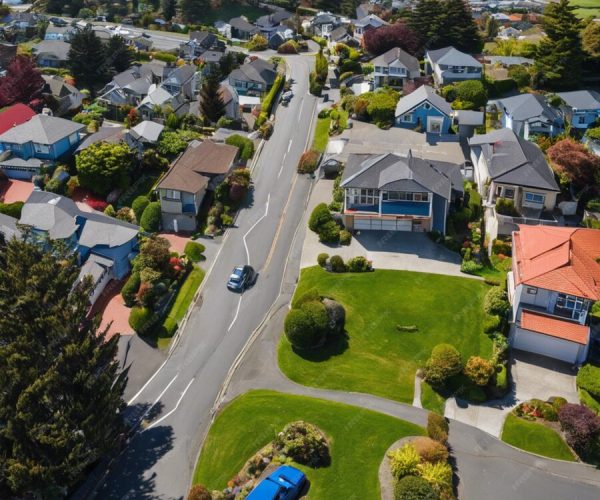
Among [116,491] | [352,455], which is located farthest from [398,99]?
[116,491]

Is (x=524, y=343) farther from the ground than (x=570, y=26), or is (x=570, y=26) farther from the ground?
(x=570, y=26)

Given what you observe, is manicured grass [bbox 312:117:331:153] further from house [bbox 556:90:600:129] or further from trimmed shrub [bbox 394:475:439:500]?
trimmed shrub [bbox 394:475:439:500]

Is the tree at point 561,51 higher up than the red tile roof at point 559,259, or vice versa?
the tree at point 561,51

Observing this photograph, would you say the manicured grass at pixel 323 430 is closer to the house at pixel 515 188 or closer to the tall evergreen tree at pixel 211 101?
the house at pixel 515 188

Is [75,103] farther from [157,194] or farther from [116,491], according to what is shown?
[116,491]

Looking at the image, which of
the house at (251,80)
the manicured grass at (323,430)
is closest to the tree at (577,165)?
the manicured grass at (323,430)

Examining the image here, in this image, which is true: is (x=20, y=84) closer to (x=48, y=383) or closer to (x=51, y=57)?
(x=51, y=57)
